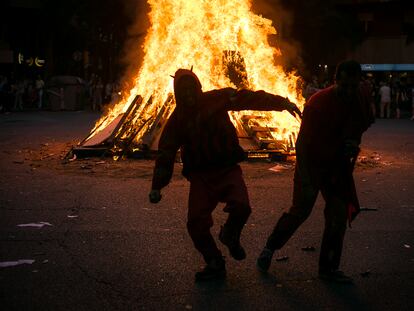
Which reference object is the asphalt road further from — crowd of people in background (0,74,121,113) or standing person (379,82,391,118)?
crowd of people in background (0,74,121,113)

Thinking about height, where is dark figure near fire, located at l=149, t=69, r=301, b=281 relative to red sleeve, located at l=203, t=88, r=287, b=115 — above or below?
below

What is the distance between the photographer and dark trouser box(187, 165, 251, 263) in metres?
4.50

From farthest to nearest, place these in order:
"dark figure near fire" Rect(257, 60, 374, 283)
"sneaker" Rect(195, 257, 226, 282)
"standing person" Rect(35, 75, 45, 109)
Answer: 1. "standing person" Rect(35, 75, 45, 109)
2. "sneaker" Rect(195, 257, 226, 282)
3. "dark figure near fire" Rect(257, 60, 374, 283)

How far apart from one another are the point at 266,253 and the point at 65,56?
39304 millimetres

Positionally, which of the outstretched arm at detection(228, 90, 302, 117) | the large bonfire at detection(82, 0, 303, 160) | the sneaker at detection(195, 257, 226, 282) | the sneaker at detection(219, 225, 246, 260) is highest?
the large bonfire at detection(82, 0, 303, 160)

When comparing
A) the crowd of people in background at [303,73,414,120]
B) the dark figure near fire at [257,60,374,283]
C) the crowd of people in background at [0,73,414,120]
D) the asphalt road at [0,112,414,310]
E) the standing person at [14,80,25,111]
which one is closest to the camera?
the asphalt road at [0,112,414,310]

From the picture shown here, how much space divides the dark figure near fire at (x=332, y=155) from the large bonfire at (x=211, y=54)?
8.58 metres

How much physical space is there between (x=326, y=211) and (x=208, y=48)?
965 centimetres

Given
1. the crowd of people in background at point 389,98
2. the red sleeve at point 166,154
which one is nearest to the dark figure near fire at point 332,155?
the red sleeve at point 166,154

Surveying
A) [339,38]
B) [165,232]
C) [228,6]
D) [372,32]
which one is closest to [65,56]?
[339,38]

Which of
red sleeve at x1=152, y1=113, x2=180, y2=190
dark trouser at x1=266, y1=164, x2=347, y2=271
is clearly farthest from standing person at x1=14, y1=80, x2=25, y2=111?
dark trouser at x1=266, y1=164, x2=347, y2=271

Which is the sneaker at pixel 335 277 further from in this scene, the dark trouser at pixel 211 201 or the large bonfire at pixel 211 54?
the large bonfire at pixel 211 54

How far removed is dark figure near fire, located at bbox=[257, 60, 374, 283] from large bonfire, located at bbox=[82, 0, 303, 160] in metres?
8.58

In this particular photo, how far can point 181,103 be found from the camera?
459cm
